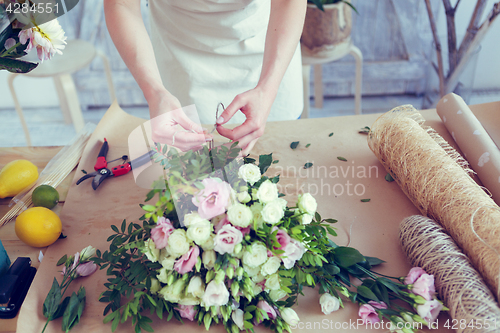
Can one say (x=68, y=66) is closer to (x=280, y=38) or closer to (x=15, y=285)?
(x=280, y=38)

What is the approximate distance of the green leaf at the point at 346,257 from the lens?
24.7 inches

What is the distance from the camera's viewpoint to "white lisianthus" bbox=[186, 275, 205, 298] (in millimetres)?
547

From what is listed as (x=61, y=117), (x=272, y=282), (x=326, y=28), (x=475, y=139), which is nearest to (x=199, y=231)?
(x=272, y=282)

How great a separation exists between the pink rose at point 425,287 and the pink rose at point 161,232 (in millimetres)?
403

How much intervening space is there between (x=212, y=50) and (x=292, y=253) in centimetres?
75

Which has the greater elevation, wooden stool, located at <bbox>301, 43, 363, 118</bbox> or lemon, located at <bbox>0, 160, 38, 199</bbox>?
lemon, located at <bbox>0, 160, 38, 199</bbox>

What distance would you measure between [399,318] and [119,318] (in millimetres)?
442

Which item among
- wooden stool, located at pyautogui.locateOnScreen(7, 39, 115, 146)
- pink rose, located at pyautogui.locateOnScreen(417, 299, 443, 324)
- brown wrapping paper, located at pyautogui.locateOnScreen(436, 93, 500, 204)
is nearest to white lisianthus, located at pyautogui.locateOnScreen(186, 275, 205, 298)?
pink rose, located at pyautogui.locateOnScreen(417, 299, 443, 324)

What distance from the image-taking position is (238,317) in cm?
57

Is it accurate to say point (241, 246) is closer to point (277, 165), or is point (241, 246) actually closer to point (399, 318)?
point (399, 318)

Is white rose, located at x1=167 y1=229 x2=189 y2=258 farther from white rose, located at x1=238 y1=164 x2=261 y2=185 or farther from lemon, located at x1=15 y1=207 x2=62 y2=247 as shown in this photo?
lemon, located at x1=15 y1=207 x2=62 y2=247

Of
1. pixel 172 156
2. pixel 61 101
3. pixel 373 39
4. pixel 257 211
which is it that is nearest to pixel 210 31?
pixel 172 156

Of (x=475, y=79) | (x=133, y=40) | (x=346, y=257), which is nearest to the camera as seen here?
(x=346, y=257)

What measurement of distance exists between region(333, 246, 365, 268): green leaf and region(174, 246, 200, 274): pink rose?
0.26 metres
